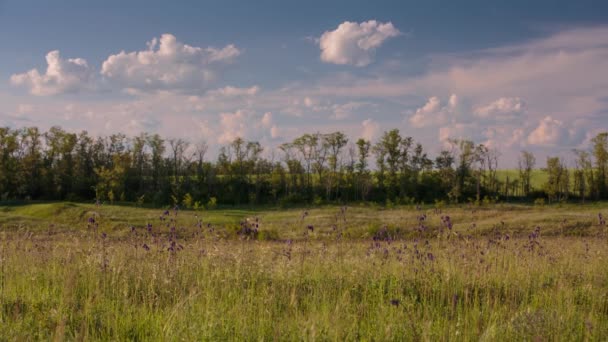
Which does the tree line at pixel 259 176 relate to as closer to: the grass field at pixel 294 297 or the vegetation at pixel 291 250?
the vegetation at pixel 291 250

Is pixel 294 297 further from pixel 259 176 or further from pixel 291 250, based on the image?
pixel 259 176

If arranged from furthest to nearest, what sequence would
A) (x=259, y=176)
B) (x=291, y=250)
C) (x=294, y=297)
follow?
(x=259, y=176) < (x=291, y=250) < (x=294, y=297)

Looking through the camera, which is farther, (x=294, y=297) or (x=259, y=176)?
(x=259, y=176)

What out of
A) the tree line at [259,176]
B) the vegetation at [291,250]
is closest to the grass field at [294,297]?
the vegetation at [291,250]

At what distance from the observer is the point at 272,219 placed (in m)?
39.1

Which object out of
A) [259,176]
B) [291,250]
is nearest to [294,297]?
[291,250]

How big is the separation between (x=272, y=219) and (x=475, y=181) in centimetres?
3676

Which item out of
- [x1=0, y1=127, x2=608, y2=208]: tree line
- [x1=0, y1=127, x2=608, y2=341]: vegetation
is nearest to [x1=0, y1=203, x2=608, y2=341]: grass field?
[x1=0, y1=127, x2=608, y2=341]: vegetation

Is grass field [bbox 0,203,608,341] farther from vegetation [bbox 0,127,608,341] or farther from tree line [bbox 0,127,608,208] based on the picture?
tree line [bbox 0,127,608,208]

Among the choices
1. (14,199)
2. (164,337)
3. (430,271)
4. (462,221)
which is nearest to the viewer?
(164,337)

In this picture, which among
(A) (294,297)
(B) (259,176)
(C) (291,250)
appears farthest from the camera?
(B) (259,176)

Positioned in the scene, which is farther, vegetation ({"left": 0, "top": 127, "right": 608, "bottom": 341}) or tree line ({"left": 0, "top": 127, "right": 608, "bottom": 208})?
tree line ({"left": 0, "top": 127, "right": 608, "bottom": 208})

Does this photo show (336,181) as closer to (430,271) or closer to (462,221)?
(462,221)

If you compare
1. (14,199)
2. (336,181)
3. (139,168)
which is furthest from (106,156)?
(336,181)
